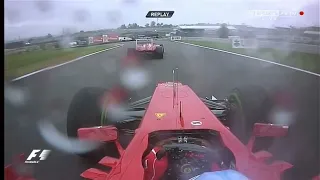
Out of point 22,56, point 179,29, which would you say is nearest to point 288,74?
point 179,29

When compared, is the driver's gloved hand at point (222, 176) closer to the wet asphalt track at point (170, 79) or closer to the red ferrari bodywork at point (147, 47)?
the wet asphalt track at point (170, 79)

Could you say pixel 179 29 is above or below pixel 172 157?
above

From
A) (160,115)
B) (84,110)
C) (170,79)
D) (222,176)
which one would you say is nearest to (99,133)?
(84,110)

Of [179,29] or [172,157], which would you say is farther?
[179,29]

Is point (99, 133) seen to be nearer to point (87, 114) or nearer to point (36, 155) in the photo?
point (87, 114)

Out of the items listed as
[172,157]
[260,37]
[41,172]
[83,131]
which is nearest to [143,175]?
[172,157]

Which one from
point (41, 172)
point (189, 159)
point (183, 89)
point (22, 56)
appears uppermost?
point (22, 56)

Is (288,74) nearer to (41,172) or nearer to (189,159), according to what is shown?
(189,159)
